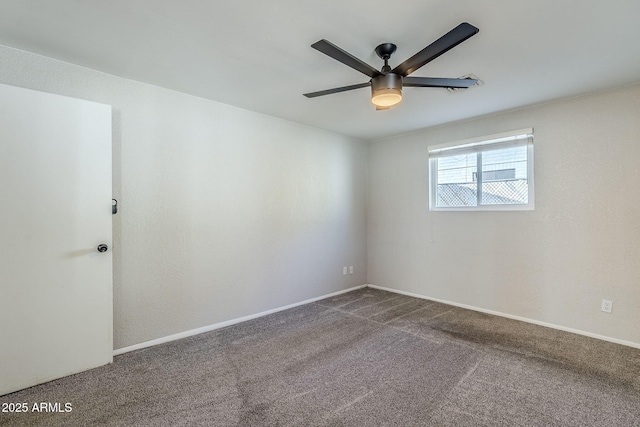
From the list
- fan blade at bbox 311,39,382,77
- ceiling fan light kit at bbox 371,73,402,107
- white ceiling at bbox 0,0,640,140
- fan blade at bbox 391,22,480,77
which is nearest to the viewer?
fan blade at bbox 391,22,480,77

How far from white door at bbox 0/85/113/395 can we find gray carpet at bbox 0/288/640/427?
23 cm

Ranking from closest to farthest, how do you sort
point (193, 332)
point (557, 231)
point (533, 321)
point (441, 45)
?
point (441, 45) → point (193, 332) → point (557, 231) → point (533, 321)

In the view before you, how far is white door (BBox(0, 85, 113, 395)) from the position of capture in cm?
200

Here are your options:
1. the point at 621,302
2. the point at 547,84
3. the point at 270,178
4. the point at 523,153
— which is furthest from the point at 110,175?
the point at 621,302

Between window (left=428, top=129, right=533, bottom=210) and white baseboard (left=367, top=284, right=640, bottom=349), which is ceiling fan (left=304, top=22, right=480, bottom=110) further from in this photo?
white baseboard (left=367, top=284, right=640, bottom=349)

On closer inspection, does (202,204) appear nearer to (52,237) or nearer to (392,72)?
(52,237)

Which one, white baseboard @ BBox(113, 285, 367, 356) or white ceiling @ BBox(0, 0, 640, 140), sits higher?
white ceiling @ BBox(0, 0, 640, 140)

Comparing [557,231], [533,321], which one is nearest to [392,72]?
[557,231]

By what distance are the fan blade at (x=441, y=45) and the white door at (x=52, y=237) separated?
7.86 feet

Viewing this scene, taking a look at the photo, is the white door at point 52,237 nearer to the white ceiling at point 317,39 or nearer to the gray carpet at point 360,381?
the gray carpet at point 360,381

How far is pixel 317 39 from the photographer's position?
79.8 inches

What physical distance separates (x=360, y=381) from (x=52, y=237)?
8.35 ft

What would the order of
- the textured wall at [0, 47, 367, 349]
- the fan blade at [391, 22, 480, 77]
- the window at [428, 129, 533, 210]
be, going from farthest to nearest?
the window at [428, 129, 533, 210] < the textured wall at [0, 47, 367, 349] < the fan blade at [391, 22, 480, 77]

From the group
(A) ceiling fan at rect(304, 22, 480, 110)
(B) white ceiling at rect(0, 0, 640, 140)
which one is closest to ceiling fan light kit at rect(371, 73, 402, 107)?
(A) ceiling fan at rect(304, 22, 480, 110)
